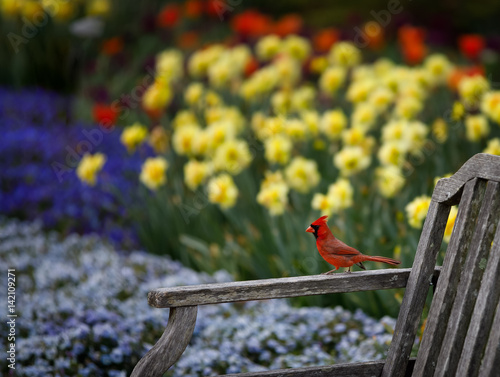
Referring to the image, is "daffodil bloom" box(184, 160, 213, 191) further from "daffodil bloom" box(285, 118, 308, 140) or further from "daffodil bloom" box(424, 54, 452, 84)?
"daffodil bloom" box(424, 54, 452, 84)

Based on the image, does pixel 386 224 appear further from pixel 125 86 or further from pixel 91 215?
pixel 125 86

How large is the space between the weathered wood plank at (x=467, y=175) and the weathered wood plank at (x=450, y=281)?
0.03 metres

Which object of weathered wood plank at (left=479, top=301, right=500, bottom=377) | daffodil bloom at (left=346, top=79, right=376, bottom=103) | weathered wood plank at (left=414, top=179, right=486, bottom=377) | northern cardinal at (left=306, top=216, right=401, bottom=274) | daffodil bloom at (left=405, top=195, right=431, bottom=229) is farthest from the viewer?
daffodil bloom at (left=346, top=79, right=376, bottom=103)

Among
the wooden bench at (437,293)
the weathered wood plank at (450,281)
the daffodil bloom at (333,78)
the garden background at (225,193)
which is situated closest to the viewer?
the wooden bench at (437,293)

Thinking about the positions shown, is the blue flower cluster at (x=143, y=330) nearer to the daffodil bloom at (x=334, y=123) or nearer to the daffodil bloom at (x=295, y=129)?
the daffodil bloom at (x=295, y=129)

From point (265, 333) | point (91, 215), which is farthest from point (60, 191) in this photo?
point (265, 333)

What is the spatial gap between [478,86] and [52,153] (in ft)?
11.0

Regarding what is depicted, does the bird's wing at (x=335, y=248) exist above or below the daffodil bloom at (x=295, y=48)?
below

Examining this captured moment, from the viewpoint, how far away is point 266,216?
365 cm
